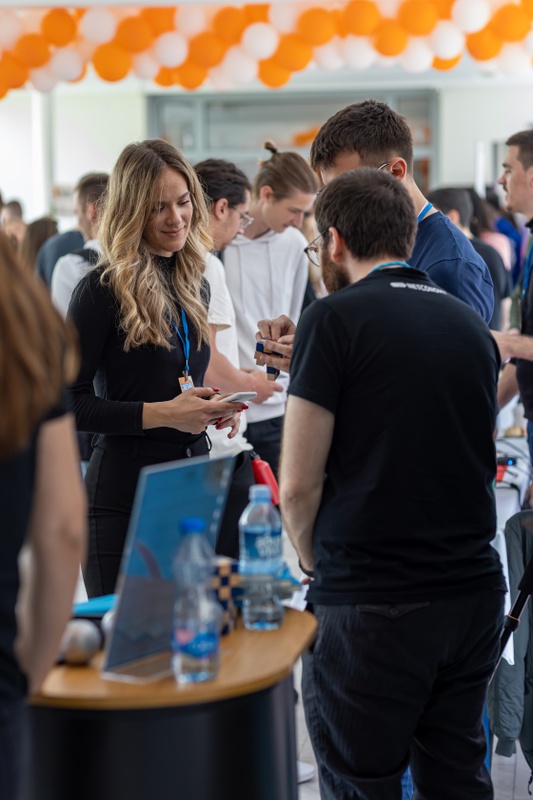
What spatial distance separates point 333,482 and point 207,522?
0.30m

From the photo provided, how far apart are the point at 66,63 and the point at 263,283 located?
443 centimetres

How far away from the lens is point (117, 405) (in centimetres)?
241

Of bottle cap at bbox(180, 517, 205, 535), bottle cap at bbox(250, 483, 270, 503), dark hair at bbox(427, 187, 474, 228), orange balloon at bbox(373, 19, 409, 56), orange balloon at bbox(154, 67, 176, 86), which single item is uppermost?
orange balloon at bbox(373, 19, 409, 56)

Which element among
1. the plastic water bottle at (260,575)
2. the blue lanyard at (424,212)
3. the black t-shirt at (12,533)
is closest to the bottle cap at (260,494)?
the plastic water bottle at (260,575)

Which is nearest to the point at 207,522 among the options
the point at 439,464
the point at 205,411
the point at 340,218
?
the point at 439,464

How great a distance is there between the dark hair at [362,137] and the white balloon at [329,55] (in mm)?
5821

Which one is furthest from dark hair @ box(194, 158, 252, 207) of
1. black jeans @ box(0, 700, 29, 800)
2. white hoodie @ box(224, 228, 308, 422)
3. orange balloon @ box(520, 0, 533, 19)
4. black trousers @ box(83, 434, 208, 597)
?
orange balloon @ box(520, 0, 533, 19)

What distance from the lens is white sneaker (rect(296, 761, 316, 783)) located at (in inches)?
122

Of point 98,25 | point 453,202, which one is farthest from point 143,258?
point 98,25

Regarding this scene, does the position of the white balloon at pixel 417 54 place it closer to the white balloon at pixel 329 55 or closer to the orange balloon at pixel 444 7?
the orange balloon at pixel 444 7

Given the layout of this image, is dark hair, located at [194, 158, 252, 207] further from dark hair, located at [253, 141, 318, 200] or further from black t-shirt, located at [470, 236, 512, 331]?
black t-shirt, located at [470, 236, 512, 331]

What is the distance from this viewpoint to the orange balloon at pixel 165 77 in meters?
8.07

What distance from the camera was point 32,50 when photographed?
7512 mm

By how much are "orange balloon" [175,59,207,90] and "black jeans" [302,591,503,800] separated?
6697 mm
